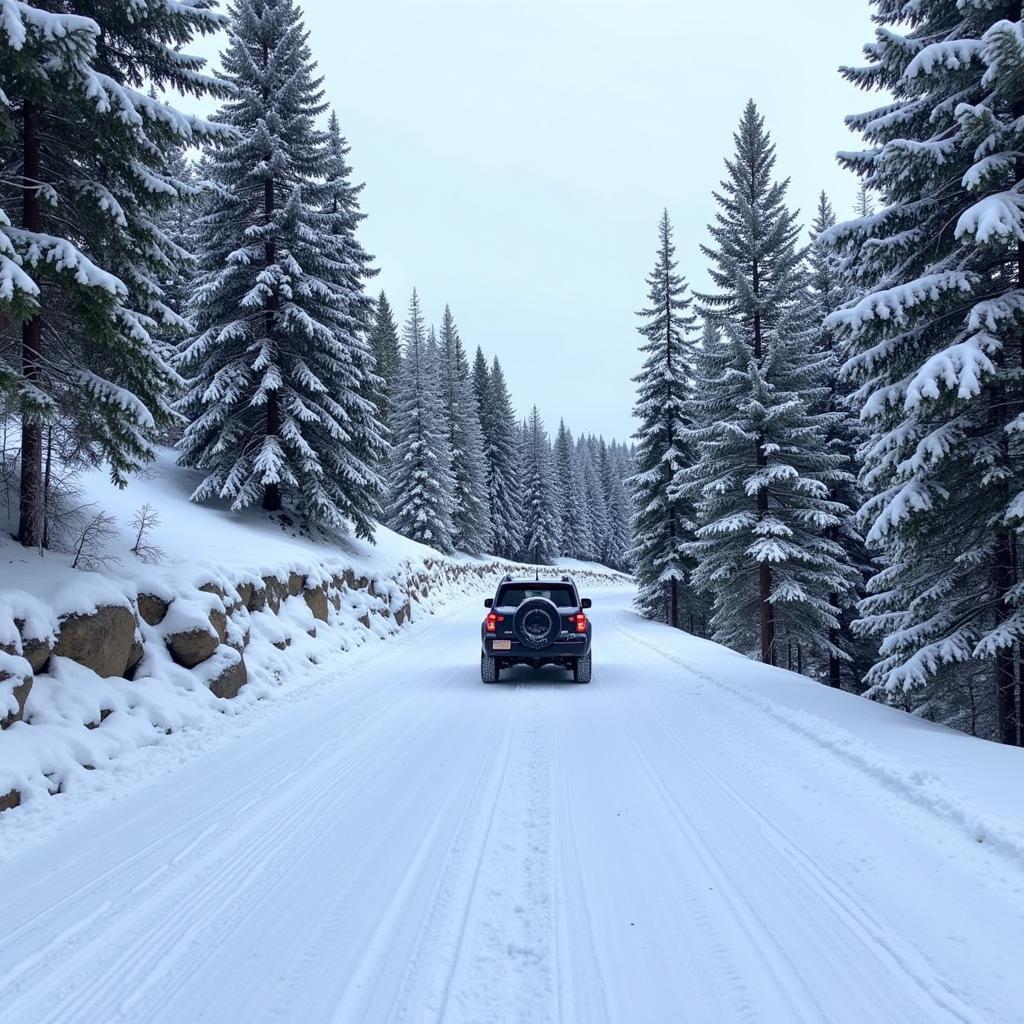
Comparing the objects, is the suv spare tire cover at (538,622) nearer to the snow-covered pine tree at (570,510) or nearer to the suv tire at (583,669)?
the suv tire at (583,669)

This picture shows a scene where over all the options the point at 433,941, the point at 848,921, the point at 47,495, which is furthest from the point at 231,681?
the point at 848,921

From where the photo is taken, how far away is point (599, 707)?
9.34m

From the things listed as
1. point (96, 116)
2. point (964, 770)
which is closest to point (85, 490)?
point (96, 116)

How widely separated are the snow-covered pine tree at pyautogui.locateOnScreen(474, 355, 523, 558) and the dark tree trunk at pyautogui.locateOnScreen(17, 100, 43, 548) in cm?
4866

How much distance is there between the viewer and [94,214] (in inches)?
315

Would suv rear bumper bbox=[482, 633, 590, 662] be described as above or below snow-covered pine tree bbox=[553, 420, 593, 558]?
below

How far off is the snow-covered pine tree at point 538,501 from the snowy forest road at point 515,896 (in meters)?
57.2

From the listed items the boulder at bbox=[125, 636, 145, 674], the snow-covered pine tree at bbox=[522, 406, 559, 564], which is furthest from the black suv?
the snow-covered pine tree at bbox=[522, 406, 559, 564]

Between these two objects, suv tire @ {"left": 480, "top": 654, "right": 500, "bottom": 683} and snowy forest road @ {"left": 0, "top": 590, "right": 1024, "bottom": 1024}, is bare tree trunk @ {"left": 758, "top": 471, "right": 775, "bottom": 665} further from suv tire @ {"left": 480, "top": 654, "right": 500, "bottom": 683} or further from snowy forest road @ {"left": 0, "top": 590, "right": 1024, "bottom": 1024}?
snowy forest road @ {"left": 0, "top": 590, "right": 1024, "bottom": 1024}

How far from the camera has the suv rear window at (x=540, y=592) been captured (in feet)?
38.9

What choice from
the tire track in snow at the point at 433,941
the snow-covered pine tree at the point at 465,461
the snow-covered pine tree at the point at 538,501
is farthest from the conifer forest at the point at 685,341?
the snow-covered pine tree at the point at 538,501

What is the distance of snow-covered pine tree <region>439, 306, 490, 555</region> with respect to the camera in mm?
45500

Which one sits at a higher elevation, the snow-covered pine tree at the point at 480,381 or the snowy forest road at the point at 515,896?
the snow-covered pine tree at the point at 480,381

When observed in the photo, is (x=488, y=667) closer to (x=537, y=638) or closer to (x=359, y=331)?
(x=537, y=638)
